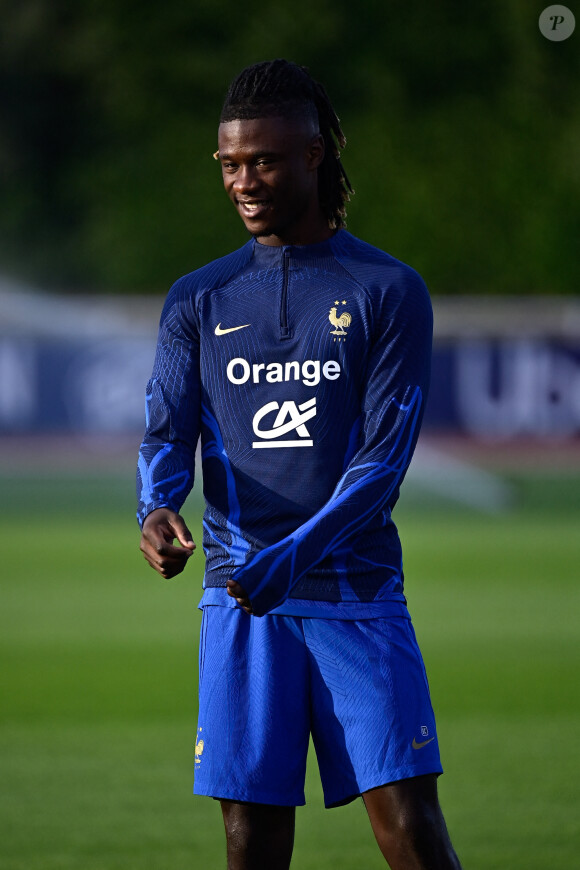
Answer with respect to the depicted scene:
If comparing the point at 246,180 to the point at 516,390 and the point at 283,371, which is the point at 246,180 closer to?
the point at 283,371

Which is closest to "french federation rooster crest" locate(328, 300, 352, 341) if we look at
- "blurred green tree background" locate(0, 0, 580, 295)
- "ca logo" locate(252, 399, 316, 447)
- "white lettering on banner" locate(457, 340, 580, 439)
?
"ca logo" locate(252, 399, 316, 447)

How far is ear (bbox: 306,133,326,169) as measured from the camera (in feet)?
9.84

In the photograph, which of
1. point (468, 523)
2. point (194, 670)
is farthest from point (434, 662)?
point (468, 523)

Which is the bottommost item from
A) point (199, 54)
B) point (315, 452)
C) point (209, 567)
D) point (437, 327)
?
point (209, 567)

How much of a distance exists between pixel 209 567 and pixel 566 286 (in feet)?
82.8

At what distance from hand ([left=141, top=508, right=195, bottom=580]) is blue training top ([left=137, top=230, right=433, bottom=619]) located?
63mm

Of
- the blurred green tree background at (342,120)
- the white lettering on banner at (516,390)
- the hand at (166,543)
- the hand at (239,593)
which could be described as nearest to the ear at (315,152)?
the hand at (166,543)

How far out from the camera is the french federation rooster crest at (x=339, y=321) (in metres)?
2.94

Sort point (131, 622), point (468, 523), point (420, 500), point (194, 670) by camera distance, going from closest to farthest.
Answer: point (194, 670), point (131, 622), point (468, 523), point (420, 500)

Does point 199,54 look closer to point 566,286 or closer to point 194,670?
point 566,286

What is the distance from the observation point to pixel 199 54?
98.8ft

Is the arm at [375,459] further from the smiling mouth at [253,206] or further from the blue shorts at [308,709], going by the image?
the smiling mouth at [253,206]

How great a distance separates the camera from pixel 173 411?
9.88 feet

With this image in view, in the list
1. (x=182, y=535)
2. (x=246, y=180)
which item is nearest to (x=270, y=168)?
(x=246, y=180)
